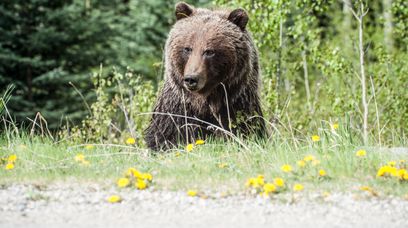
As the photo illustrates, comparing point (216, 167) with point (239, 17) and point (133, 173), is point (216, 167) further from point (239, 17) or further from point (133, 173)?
point (239, 17)

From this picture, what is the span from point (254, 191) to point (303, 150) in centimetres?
Answer: 154

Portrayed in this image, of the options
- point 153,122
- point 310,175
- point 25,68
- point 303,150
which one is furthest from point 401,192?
point 25,68

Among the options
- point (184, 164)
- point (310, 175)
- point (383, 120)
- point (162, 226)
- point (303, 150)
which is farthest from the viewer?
point (383, 120)

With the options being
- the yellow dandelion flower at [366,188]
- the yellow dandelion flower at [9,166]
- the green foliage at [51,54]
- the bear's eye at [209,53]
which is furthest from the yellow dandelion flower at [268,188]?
the green foliage at [51,54]

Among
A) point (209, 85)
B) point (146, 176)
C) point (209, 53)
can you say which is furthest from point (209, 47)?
point (146, 176)

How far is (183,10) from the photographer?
22.6 feet

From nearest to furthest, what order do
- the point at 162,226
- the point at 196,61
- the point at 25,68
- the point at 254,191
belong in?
1. the point at 162,226
2. the point at 254,191
3. the point at 196,61
4. the point at 25,68

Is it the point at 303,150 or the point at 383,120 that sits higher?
the point at 303,150

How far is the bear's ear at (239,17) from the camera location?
6754 mm

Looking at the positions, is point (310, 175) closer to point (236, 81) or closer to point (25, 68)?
point (236, 81)

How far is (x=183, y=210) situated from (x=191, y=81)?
230 cm

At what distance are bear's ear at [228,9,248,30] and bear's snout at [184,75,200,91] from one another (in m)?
0.97

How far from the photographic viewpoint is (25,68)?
14969 mm


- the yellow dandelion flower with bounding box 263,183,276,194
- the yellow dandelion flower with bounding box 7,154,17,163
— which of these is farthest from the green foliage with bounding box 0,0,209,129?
the yellow dandelion flower with bounding box 263,183,276,194
